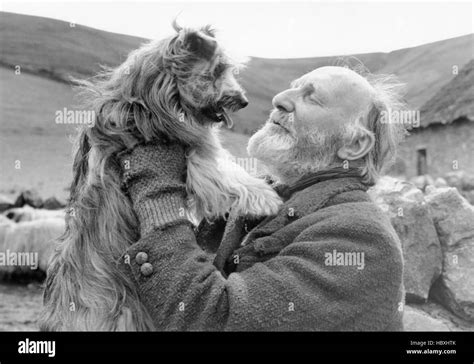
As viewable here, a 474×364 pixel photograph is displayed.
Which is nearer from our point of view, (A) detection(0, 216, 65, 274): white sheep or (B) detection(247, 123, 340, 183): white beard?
(B) detection(247, 123, 340, 183): white beard

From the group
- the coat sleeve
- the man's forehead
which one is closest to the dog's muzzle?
the man's forehead

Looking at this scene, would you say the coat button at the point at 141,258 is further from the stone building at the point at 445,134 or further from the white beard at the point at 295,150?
the stone building at the point at 445,134

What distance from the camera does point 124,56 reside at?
10.8ft

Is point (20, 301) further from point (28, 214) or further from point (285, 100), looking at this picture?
point (285, 100)

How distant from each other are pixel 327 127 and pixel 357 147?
14 centimetres

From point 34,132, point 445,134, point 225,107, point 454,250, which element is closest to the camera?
point 225,107

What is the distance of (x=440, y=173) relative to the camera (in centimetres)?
670

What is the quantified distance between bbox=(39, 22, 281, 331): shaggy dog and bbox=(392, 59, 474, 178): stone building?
242cm

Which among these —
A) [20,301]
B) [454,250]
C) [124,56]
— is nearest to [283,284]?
[124,56]

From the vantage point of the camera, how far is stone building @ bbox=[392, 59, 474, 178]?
5207mm

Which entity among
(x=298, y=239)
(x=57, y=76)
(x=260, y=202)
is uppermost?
(x=57, y=76)

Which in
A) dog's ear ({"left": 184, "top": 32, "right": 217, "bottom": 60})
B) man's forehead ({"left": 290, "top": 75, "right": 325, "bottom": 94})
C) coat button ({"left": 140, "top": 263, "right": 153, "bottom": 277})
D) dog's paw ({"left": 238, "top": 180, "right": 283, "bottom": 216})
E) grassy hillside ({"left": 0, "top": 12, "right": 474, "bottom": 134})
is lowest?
coat button ({"left": 140, "top": 263, "right": 153, "bottom": 277})

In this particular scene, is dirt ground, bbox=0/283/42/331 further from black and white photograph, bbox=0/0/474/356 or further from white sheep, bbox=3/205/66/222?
black and white photograph, bbox=0/0/474/356
